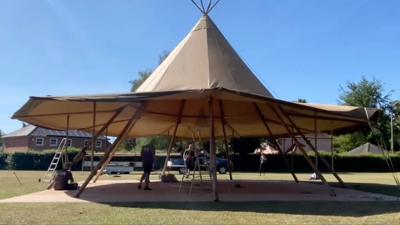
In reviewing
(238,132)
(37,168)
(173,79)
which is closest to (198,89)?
(173,79)

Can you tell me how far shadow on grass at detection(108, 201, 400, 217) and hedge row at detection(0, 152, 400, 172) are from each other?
1069 inches

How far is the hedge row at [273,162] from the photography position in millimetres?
38028

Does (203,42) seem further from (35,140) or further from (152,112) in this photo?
(35,140)

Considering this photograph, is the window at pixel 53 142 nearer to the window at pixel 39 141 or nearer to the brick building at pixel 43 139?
the brick building at pixel 43 139

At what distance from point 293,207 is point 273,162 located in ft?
94.4

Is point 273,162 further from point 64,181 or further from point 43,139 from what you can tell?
point 43,139

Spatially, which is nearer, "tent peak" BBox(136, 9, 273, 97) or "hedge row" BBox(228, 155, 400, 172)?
"tent peak" BBox(136, 9, 273, 97)

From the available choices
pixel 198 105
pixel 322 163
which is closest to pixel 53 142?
pixel 322 163

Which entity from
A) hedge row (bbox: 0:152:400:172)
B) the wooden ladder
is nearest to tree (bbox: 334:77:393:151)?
hedge row (bbox: 0:152:400:172)

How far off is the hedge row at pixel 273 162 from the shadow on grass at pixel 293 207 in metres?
27.2

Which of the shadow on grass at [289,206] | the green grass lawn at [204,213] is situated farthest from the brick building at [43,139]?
the green grass lawn at [204,213]

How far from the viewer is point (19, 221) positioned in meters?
7.60

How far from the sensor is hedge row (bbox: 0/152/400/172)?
38028 millimetres

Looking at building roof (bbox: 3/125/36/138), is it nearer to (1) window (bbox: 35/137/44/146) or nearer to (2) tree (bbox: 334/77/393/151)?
(1) window (bbox: 35/137/44/146)
